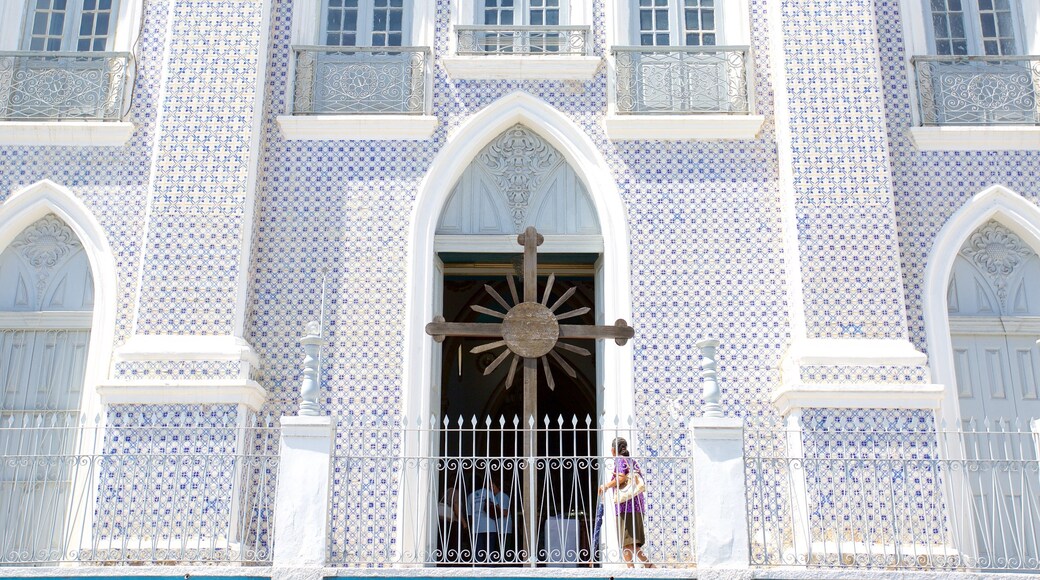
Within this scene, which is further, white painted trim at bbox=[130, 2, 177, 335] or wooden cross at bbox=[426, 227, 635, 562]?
white painted trim at bbox=[130, 2, 177, 335]

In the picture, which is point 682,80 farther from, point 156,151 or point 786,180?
point 156,151

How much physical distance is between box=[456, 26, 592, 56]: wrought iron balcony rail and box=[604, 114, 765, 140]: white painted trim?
784 mm

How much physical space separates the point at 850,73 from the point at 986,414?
290 centimetres

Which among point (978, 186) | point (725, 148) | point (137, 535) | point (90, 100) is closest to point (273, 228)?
point (90, 100)

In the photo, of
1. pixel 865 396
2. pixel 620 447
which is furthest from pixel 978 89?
pixel 620 447

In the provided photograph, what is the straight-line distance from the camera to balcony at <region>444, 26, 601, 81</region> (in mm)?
9727

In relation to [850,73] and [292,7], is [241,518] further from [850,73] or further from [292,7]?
[850,73]

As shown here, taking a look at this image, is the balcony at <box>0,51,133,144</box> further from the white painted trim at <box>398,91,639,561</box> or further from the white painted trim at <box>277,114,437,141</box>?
the white painted trim at <box>398,91,639,561</box>

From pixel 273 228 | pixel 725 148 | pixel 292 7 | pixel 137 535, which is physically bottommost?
pixel 137 535

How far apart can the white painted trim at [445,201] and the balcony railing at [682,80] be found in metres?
0.56

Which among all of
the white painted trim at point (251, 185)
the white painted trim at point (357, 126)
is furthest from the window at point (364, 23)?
the white painted trim at point (357, 126)

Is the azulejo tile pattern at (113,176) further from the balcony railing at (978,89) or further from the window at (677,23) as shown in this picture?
the balcony railing at (978,89)

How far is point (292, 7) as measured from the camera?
1010 centimetres

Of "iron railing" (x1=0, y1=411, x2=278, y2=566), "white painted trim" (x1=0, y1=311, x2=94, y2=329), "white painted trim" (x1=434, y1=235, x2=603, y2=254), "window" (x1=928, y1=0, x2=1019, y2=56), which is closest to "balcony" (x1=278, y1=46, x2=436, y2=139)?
"white painted trim" (x1=434, y1=235, x2=603, y2=254)
